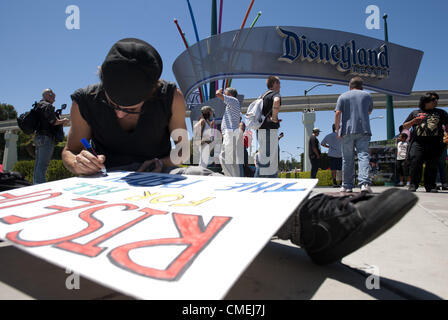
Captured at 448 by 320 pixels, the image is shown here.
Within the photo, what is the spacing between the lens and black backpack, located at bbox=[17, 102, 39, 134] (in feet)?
11.4

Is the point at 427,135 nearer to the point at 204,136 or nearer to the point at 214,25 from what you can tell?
the point at 204,136

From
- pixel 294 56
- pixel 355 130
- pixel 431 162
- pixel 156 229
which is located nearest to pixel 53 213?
pixel 156 229

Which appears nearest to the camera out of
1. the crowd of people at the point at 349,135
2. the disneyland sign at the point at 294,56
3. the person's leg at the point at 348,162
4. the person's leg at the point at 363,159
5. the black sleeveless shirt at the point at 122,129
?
the black sleeveless shirt at the point at 122,129

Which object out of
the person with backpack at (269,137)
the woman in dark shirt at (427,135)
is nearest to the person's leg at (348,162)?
the person with backpack at (269,137)

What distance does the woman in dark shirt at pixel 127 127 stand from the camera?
148cm

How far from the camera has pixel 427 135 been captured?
410cm

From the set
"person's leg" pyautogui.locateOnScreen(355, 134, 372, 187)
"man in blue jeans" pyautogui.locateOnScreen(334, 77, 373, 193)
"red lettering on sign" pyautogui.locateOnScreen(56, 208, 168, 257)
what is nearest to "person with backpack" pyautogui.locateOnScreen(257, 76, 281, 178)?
"man in blue jeans" pyautogui.locateOnScreen(334, 77, 373, 193)

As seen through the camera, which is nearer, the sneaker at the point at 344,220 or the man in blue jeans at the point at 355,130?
the sneaker at the point at 344,220

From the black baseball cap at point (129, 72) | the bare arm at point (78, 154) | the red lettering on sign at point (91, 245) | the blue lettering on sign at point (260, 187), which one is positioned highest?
the black baseball cap at point (129, 72)

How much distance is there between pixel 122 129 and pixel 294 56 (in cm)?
1094

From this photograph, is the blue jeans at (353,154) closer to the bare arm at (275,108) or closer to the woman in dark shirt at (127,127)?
the bare arm at (275,108)

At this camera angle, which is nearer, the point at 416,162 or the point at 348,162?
the point at 348,162
